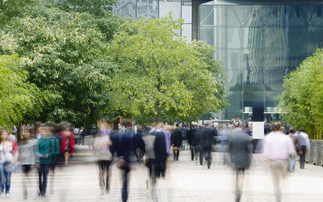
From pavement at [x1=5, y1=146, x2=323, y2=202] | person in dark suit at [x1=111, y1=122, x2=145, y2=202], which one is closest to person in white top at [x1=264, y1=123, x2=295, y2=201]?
pavement at [x1=5, y1=146, x2=323, y2=202]

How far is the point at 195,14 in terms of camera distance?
189 ft

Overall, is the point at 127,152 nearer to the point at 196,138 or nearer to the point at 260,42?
the point at 196,138

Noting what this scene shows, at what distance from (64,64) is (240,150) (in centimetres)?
1708

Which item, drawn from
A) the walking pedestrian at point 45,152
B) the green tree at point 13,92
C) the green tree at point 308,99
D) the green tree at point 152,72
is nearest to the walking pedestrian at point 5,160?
the walking pedestrian at point 45,152

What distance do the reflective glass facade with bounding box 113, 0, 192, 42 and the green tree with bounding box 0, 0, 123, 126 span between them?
25.1 m

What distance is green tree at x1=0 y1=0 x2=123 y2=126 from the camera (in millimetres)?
27078

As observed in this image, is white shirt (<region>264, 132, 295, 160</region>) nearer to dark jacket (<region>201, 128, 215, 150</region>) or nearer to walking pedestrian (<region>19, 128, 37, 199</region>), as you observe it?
walking pedestrian (<region>19, 128, 37, 199</region>)

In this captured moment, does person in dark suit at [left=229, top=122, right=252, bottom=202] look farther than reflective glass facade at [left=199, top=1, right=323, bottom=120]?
No

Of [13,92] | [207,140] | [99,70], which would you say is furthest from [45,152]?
[99,70]

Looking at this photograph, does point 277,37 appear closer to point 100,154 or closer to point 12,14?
point 12,14

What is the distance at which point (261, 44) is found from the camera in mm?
50844

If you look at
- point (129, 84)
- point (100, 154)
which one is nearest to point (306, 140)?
point (129, 84)

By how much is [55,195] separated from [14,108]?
416 inches

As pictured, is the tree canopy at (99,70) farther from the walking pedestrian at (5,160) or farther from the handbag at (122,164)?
the handbag at (122,164)
